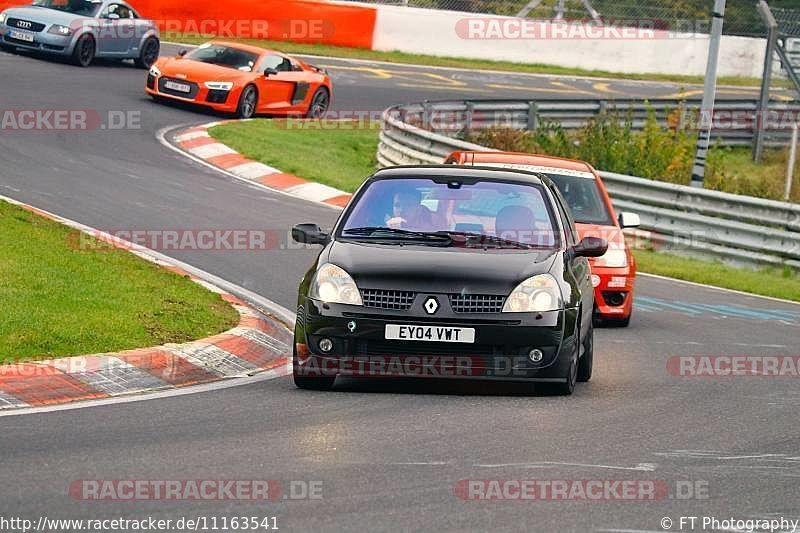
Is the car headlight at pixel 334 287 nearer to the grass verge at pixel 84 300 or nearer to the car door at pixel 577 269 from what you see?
the grass verge at pixel 84 300

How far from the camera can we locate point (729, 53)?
47312 mm

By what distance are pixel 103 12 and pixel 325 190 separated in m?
10.1

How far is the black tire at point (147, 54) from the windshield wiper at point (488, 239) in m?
22.5

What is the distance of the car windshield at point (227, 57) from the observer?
28484 millimetres

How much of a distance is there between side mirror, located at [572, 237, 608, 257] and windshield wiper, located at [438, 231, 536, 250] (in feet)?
1.45

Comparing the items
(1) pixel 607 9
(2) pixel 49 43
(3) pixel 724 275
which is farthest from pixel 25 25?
(1) pixel 607 9

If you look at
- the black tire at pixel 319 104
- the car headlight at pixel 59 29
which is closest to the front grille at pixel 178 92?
the black tire at pixel 319 104

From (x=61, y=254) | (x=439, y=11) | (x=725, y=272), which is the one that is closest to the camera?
(x=61, y=254)

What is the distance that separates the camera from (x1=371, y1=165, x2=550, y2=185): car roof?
10.9m

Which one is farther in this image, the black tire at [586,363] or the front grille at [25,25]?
the front grille at [25,25]

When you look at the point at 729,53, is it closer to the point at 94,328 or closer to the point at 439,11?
the point at 439,11

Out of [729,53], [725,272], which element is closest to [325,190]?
[725,272]

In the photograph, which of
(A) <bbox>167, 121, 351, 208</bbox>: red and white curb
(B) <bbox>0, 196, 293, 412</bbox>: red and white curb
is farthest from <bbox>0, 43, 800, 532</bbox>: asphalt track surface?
(A) <bbox>167, 121, 351, 208</bbox>: red and white curb

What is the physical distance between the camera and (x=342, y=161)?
89.1 feet
